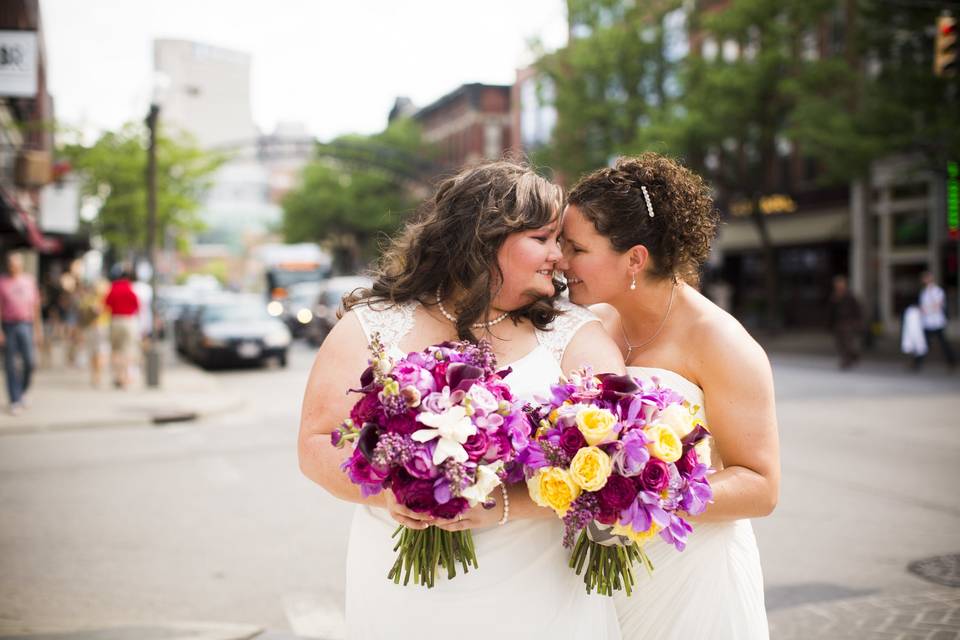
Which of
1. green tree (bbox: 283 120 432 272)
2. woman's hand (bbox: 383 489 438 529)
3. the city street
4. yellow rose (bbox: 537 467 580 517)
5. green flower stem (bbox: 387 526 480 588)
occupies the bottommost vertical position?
the city street

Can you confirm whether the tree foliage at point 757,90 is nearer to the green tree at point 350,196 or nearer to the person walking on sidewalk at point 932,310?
the person walking on sidewalk at point 932,310

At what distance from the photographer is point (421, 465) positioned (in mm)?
1947

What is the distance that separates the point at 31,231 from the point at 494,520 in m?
19.0

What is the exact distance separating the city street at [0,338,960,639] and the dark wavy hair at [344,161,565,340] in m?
2.23

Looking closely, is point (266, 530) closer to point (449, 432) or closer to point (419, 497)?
point (419, 497)

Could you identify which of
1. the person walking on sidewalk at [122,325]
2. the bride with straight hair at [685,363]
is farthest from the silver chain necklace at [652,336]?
the person walking on sidewalk at [122,325]

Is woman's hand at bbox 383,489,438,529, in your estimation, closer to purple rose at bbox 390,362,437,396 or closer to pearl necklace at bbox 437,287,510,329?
purple rose at bbox 390,362,437,396

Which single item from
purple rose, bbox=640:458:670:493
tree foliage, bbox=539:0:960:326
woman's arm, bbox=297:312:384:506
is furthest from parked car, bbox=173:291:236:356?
purple rose, bbox=640:458:670:493

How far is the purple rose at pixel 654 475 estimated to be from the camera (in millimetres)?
2035

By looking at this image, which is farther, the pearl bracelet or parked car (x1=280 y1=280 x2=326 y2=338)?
parked car (x1=280 y1=280 x2=326 y2=338)

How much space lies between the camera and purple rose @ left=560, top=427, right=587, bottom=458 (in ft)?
6.65

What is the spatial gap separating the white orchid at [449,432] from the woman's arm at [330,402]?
0.51m

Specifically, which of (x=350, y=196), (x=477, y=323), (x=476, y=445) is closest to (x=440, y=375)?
(x=476, y=445)

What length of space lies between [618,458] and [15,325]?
1222cm
